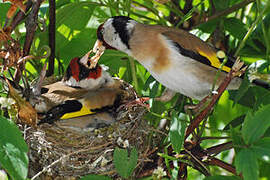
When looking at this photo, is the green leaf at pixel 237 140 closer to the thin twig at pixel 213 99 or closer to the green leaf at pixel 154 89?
the thin twig at pixel 213 99

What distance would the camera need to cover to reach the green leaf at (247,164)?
118cm

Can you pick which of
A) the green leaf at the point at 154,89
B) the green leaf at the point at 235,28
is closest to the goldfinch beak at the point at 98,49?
the green leaf at the point at 154,89

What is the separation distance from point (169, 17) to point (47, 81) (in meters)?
0.72

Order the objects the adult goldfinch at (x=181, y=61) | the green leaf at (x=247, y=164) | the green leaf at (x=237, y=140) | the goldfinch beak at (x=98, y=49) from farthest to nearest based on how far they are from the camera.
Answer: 1. the goldfinch beak at (x=98, y=49)
2. the adult goldfinch at (x=181, y=61)
3. the green leaf at (x=237, y=140)
4. the green leaf at (x=247, y=164)

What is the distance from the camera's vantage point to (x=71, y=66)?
2.37 m

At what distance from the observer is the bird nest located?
1992 mm

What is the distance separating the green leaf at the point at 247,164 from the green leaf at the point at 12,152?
22.6 inches

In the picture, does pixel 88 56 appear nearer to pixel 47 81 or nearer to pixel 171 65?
pixel 47 81

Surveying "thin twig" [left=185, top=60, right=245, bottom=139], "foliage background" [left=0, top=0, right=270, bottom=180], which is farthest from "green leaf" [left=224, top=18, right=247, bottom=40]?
"thin twig" [left=185, top=60, right=245, bottom=139]

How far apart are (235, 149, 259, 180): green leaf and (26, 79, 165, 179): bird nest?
734 millimetres

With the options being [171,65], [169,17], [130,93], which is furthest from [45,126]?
[169,17]

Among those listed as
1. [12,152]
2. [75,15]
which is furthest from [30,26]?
[12,152]

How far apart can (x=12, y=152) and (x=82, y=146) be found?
81 centimetres

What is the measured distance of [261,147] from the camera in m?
1.24
